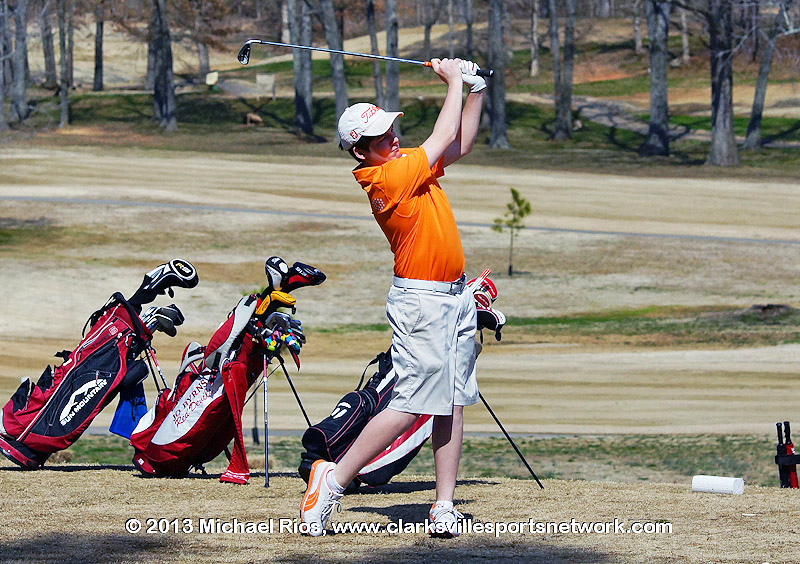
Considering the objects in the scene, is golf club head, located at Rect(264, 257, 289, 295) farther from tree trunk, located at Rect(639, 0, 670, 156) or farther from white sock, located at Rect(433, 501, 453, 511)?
tree trunk, located at Rect(639, 0, 670, 156)

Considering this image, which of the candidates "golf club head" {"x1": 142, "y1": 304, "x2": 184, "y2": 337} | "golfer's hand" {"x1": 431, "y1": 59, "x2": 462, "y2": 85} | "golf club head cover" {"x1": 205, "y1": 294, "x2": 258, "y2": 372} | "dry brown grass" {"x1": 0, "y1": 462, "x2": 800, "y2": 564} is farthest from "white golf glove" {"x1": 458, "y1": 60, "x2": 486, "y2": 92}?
"golf club head" {"x1": 142, "y1": 304, "x2": 184, "y2": 337}

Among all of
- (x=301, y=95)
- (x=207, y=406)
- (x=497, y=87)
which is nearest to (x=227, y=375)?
(x=207, y=406)

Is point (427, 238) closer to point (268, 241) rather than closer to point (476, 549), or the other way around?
point (476, 549)

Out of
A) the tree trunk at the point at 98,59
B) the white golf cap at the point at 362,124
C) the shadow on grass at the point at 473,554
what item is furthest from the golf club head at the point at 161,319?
the tree trunk at the point at 98,59

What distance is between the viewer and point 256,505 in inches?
240

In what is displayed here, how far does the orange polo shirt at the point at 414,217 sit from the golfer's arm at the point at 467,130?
0.97ft

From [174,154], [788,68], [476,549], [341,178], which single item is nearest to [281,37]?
[788,68]

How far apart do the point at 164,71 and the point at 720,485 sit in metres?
55.3

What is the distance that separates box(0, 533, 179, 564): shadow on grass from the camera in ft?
15.1

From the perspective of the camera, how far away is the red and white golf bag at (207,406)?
283 inches

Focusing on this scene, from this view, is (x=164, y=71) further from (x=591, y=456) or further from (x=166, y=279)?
(x=166, y=279)

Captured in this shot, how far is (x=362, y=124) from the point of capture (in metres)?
5.39

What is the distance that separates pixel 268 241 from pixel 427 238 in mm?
25343

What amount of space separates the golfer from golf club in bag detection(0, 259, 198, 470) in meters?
2.36
